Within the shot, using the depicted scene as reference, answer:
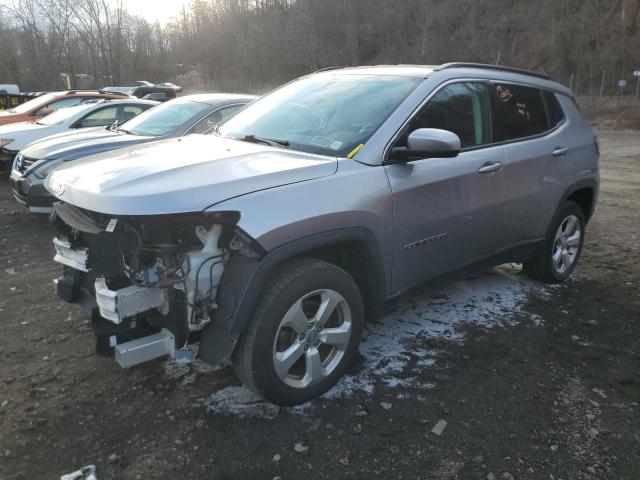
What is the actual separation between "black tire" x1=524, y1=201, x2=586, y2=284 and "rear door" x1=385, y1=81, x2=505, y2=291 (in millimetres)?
933

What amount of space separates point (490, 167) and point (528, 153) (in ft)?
1.92

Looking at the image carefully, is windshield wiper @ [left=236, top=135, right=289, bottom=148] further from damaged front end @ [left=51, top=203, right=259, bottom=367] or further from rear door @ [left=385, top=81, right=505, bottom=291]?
damaged front end @ [left=51, top=203, right=259, bottom=367]

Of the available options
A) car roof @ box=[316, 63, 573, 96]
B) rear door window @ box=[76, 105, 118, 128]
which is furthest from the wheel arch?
rear door window @ box=[76, 105, 118, 128]

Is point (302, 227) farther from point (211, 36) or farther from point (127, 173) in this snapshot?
point (211, 36)

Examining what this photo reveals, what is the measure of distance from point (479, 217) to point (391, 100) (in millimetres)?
1061

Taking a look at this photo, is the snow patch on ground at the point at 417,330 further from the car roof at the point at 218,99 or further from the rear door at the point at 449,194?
the car roof at the point at 218,99

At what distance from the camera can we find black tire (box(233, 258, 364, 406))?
262 cm

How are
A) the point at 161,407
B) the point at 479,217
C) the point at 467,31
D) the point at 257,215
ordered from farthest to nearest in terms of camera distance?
the point at 467,31 → the point at 479,217 → the point at 161,407 → the point at 257,215

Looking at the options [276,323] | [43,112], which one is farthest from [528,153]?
[43,112]

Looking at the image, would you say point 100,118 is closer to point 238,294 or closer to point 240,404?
point 240,404

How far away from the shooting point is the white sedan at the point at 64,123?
8844 millimetres

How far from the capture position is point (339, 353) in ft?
10.0

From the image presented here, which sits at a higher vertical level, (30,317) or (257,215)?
(257,215)

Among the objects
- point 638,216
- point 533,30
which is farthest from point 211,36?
point 638,216
